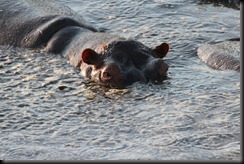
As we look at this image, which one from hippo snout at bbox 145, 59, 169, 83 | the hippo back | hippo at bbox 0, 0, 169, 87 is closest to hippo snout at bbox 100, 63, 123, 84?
hippo at bbox 0, 0, 169, 87

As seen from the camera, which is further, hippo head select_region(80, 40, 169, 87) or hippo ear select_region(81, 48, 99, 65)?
hippo ear select_region(81, 48, 99, 65)

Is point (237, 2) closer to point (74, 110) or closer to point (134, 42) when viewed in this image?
point (134, 42)

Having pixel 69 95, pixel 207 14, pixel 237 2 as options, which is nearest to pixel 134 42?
pixel 69 95

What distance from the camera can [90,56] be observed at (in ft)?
30.1

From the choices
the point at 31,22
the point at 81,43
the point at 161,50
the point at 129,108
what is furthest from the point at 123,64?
the point at 31,22

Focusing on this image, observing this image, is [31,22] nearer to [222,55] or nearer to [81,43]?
[81,43]

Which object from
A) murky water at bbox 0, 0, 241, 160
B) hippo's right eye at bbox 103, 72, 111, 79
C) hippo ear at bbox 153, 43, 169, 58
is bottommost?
murky water at bbox 0, 0, 241, 160

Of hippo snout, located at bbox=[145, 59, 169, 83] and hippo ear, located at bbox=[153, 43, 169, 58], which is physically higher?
hippo ear, located at bbox=[153, 43, 169, 58]

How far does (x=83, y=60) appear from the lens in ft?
30.3

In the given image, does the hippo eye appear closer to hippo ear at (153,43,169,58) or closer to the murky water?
the murky water

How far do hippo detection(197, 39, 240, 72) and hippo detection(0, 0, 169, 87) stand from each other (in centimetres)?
73

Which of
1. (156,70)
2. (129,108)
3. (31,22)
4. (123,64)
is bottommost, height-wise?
(129,108)

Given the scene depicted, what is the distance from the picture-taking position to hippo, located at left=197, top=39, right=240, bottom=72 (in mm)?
9617

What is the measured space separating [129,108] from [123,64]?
84cm
